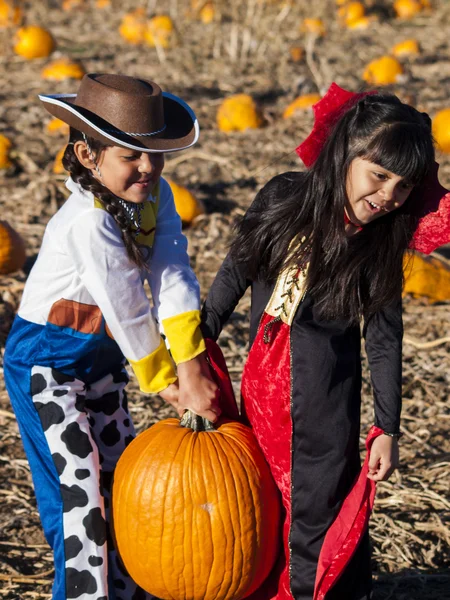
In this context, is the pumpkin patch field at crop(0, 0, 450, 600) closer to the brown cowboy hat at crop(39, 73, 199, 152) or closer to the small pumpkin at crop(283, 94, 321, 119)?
the small pumpkin at crop(283, 94, 321, 119)

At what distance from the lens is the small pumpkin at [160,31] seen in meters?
11.1

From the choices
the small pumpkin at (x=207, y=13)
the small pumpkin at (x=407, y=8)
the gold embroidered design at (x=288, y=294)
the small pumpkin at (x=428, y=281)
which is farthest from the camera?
the small pumpkin at (x=407, y=8)

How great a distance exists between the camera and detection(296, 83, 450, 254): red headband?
8.82ft

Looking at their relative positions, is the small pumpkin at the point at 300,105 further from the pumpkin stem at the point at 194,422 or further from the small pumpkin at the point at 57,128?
the pumpkin stem at the point at 194,422

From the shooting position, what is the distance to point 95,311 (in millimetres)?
2713

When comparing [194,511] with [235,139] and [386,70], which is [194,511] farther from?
[386,70]

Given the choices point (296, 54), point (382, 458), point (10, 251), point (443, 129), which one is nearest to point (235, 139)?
point (443, 129)

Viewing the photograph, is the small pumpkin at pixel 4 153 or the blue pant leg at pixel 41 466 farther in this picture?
the small pumpkin at pixel 4 153

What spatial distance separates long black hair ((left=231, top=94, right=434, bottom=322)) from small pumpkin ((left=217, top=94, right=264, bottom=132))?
5.61m

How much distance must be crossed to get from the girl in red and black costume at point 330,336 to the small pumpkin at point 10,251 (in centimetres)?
318

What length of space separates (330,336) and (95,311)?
723 mm

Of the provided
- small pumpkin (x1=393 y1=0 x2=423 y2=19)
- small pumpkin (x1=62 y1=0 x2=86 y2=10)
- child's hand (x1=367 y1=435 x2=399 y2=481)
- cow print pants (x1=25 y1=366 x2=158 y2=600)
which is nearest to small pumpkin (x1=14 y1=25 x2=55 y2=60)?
small pumpkin (x1=62 y1=0 x2=86 y2=10)

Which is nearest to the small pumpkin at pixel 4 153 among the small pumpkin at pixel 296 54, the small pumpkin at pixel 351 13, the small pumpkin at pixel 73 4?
the small pumpkin at pixel 296 54

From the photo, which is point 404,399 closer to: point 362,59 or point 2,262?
point 2,262
